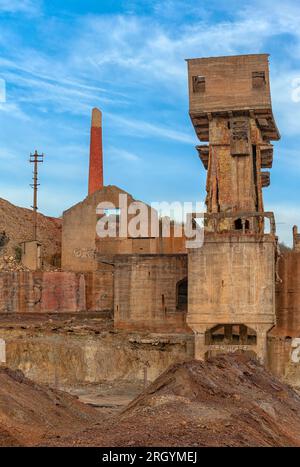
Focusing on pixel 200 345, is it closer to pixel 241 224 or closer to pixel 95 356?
pixel 95 356

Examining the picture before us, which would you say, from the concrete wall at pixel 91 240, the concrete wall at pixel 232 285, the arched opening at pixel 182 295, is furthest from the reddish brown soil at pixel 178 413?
the concrete wall at pixel 91 240

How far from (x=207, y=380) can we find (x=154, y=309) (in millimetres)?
13997

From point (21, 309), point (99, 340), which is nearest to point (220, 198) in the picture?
point (99, 340)

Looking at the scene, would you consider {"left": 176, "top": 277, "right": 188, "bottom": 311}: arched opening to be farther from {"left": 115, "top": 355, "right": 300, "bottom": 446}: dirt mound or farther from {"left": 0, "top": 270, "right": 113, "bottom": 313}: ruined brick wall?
{"left": 115, "top": 355, "right": 300, "bottom": 446}: dirt mound

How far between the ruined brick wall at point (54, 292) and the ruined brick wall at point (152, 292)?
7653mm

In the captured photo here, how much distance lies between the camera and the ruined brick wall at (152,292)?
35.9m

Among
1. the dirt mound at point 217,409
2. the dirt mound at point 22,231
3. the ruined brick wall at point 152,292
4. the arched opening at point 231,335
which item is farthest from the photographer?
the dirt mound at point 22,231

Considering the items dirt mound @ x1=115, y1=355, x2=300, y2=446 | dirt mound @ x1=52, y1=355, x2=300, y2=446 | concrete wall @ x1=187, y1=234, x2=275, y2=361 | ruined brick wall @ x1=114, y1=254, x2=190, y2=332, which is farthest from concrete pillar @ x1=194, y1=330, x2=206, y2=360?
dirt mound @ x1=52, y1=355, x2=300, y2=446

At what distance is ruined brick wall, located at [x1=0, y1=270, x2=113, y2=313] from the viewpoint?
4316cm

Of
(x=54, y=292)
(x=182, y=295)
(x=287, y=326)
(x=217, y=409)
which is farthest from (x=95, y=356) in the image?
(x=217, y=409)

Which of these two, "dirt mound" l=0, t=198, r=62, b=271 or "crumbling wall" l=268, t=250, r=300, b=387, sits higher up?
"dirt mound" l=0, t=198, r=62, b=271

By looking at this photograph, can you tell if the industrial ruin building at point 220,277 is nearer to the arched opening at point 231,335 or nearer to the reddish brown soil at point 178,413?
the arched opening at point 231,335

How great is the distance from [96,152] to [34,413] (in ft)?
142

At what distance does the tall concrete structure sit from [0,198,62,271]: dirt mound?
2114 cm
